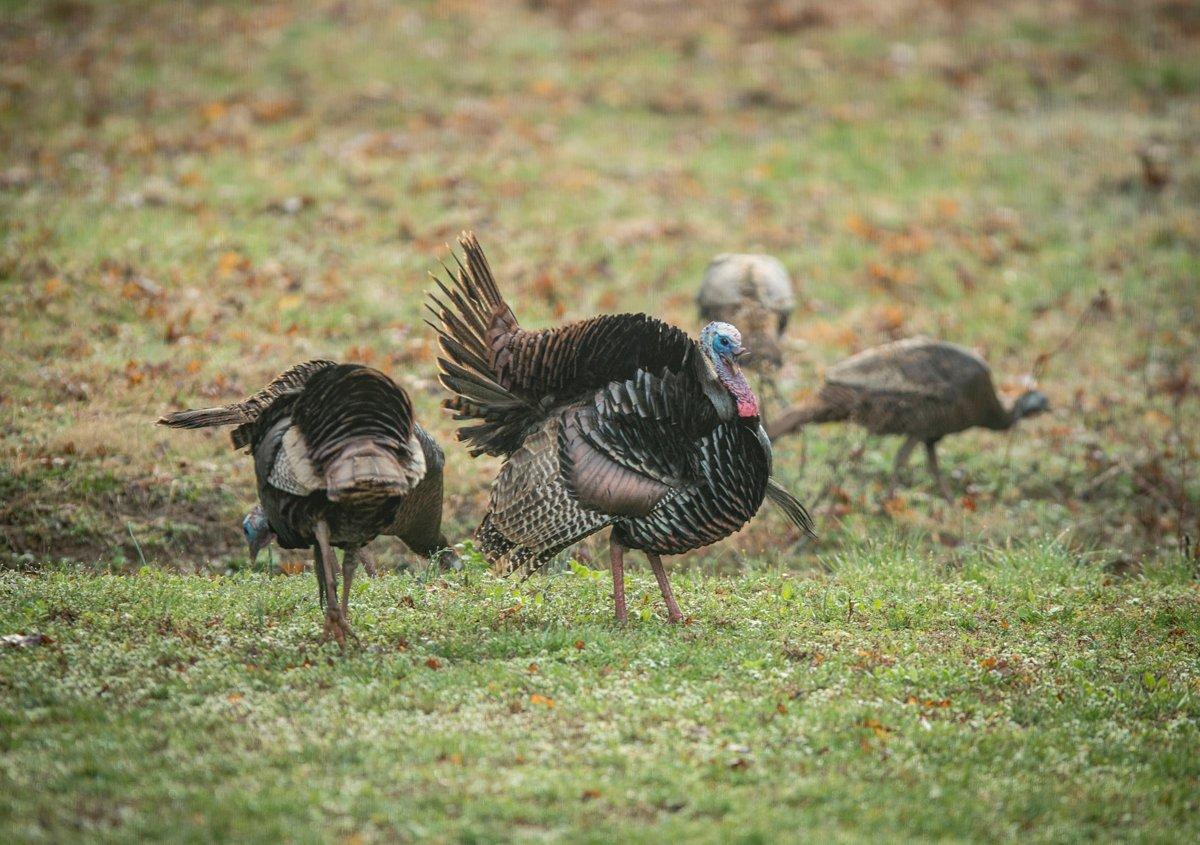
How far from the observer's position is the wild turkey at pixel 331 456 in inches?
242

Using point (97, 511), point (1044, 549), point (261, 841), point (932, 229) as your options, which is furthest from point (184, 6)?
point (261, 841)

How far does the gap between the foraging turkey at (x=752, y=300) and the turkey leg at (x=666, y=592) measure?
319 cm

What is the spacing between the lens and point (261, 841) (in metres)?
4.49

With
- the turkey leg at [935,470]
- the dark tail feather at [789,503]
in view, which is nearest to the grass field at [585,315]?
the turkey leg at [935,470]

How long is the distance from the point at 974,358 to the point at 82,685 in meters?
7.18

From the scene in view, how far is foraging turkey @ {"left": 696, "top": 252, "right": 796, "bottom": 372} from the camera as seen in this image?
10.2 meters

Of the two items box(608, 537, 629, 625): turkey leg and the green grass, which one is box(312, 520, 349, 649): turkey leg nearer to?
the green grass

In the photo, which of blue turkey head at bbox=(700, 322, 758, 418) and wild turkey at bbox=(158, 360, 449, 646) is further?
blue turkey head at bbox=(700, 322, 758, 418)

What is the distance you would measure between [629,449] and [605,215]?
768 cm

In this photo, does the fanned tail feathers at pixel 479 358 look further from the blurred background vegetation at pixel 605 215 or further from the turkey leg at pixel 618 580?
the blurred background vegetation at pixel 605 215

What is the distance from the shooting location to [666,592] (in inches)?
280

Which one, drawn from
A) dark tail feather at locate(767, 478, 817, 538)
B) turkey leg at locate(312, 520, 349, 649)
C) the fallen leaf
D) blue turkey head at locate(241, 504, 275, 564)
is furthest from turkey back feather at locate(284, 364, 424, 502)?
dark tail feather at locate(767, 478, 817, 538)

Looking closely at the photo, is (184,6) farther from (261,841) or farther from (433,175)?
(261,841)

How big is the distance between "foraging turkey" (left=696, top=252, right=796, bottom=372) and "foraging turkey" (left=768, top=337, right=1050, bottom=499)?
19.6 inches
